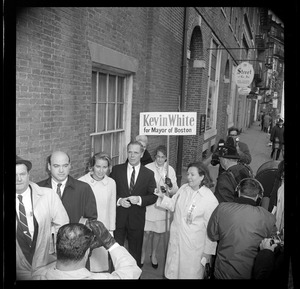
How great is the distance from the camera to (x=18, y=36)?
2.96m

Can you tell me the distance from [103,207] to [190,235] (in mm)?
992

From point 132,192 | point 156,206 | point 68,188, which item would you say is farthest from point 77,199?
point 156,206

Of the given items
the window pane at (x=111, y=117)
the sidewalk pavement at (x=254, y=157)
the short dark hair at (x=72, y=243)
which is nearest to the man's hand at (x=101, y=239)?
the short dark hair at (x=72, y=243)

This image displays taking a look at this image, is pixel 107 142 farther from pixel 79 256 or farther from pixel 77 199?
pixel 79 256

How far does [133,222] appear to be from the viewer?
366cm

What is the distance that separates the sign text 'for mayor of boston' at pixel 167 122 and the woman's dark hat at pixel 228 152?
0.89 meters

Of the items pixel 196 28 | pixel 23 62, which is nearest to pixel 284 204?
pixel 23 62

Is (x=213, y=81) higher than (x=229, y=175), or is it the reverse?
(x=213, y=81)

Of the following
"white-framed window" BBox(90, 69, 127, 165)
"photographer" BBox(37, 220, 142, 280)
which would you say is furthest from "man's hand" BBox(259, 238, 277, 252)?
"white-framed window" BBox(90, 69, 127, 165)

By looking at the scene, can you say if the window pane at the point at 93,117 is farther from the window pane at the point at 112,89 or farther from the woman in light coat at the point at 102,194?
the woman in light coat at the point at 102,194

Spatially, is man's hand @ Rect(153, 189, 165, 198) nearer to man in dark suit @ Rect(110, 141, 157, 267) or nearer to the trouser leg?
man in dark suit @ Rect(110, 141, 157, 267)
